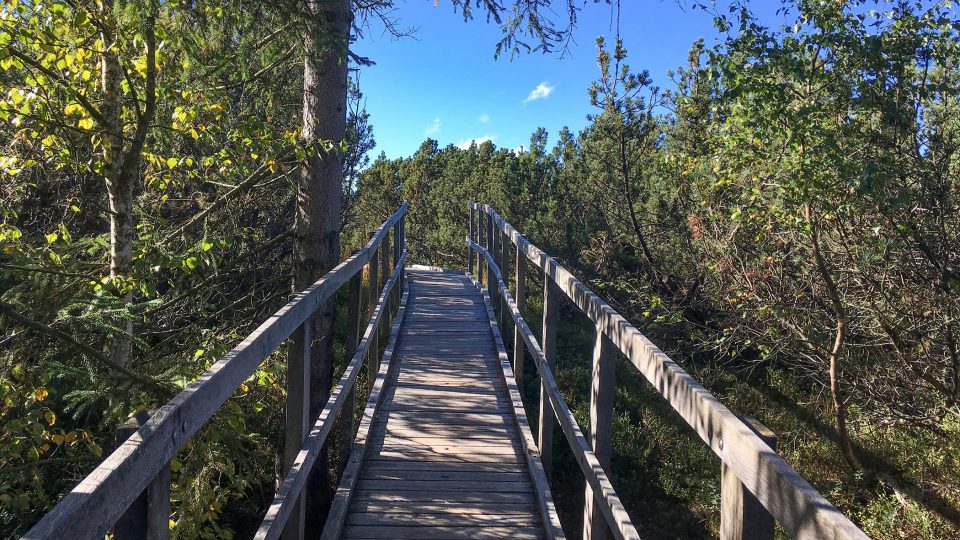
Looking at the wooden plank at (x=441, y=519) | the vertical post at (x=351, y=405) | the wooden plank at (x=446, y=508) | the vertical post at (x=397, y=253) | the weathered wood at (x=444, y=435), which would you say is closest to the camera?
the wooden plank at (x=441, y=519)

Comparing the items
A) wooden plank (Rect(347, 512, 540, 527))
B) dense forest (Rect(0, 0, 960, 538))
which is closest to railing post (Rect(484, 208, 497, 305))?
dense forest (Rect(0, 0, 960, 538))

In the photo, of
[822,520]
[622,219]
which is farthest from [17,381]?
[622,219]

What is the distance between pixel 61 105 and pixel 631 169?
355 inches

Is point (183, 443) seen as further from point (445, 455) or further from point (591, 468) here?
point (445, 455)

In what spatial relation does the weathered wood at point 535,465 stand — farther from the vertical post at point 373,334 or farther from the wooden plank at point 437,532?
the vertical post at point 373,334

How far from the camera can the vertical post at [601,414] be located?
2621mm

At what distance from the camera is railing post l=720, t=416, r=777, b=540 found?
4.85ft

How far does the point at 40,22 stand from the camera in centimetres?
380

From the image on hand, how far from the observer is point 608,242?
1109 centimetres

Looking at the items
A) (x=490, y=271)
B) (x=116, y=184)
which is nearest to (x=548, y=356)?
(x=116, y=184)

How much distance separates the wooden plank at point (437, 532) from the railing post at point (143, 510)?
6.20 ft

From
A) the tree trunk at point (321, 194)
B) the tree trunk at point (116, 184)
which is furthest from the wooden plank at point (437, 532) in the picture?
the tree trunk at point (321, 194)

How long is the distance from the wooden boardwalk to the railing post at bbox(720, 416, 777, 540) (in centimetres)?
190

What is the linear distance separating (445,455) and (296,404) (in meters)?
1.63
